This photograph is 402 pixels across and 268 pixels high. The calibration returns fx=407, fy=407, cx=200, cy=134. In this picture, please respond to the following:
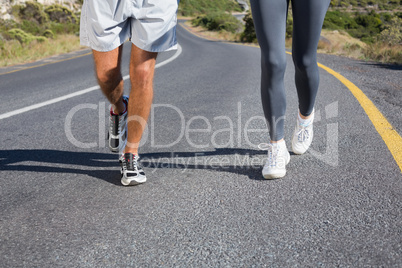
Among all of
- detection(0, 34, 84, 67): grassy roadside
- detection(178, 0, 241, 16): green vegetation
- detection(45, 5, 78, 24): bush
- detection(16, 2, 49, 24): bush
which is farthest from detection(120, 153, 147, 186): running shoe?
detection(178, 0, 241, 16): green vegetation

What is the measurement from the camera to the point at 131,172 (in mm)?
2469

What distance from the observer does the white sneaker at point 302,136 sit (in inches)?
114

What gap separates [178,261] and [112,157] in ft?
5.45

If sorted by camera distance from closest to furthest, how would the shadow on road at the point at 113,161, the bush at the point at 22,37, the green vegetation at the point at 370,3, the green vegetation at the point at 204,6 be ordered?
1. the shadow on road at the point at 113,161
2. the bush at the point at 22,37
3. the green vegetation at the point at 370,3
4. the green vegetation at the point at 204,6

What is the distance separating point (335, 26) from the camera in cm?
3719

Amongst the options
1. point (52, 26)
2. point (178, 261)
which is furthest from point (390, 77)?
point (52, 26)

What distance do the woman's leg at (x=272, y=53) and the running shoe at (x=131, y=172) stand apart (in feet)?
2.89

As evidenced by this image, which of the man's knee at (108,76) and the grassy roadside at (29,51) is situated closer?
the man's knee at (108,76)

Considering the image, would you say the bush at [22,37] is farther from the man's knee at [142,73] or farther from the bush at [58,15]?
the man's knee at [142,73]

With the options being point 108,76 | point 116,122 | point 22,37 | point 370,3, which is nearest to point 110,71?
point 108,76

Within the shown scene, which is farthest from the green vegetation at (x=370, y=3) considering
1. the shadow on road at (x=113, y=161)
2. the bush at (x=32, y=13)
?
the shadow on road at (x=113, y=161)

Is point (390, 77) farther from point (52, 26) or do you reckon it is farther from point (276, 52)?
point (52, 26)

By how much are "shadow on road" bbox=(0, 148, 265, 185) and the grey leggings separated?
370 mm

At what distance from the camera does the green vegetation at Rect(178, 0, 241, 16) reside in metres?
80.5
